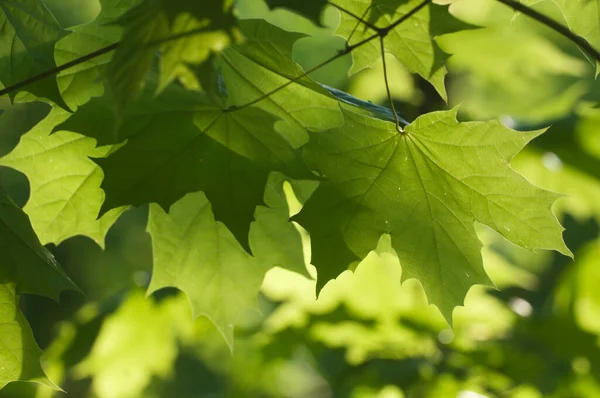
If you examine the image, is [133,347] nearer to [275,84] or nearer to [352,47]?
[275,84]

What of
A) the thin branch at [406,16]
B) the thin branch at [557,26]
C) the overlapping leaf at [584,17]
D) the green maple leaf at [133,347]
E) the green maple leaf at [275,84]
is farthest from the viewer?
the green maple leaf at [133,347]

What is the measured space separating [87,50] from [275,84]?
38cm

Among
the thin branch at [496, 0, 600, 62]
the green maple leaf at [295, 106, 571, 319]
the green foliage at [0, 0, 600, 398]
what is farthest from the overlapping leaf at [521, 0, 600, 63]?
the thin branch at [496, 0, 600, 62]

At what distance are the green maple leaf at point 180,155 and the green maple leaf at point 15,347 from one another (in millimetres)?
243

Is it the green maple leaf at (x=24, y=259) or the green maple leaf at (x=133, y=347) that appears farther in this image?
the green maple leaf at (x=133, y=347)

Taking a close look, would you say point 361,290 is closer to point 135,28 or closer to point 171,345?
point 171,345

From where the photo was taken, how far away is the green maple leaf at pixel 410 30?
118 cm

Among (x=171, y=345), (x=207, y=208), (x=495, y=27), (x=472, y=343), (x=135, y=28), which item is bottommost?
(x=171, y=345)

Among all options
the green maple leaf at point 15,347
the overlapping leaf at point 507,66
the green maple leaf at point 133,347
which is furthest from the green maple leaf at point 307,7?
the overlapping leaf at point 507,66

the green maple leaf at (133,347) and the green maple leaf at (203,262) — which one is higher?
the green maple leaf at (203,262)

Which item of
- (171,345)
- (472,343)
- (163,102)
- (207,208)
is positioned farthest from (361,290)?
(163,102)

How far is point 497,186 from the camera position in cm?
129

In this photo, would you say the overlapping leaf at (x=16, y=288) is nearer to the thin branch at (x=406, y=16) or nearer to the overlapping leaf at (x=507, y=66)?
the thin branch at (x=406, y=16)

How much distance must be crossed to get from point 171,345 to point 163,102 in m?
2.52
